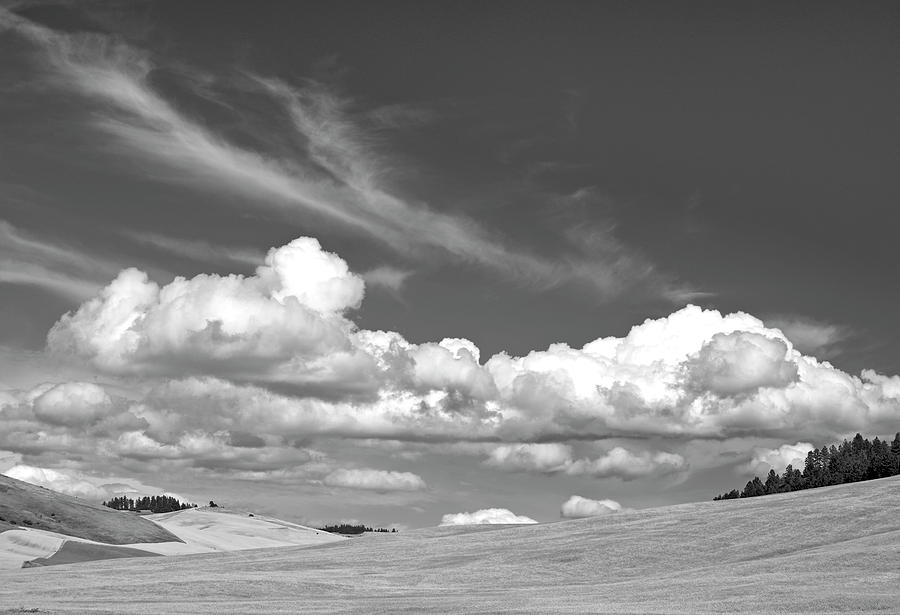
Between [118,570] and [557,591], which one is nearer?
[557,591]

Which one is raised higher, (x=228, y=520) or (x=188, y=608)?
(x=228, y=520)

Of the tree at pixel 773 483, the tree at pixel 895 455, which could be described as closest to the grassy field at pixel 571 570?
the tree at pixel 895 455

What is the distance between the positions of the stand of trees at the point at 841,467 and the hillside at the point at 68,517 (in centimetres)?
10217

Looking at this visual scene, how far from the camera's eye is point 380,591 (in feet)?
196

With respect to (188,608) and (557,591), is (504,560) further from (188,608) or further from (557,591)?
(188,608)

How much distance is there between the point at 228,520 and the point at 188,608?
6019 inches

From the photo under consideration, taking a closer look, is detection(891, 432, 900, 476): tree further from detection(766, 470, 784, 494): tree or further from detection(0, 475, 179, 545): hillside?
detection(0, 475, 179, 545): hillside

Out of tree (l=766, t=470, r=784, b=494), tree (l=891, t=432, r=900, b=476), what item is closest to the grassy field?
tree (l=891, t=432, r=900, b=476)

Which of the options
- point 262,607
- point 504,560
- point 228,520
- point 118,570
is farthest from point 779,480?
point 262,607

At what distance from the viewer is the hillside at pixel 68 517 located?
140m

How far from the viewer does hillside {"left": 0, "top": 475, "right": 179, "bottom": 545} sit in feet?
460

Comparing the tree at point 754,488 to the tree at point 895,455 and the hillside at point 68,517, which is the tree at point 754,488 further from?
the hillside at point 68,517

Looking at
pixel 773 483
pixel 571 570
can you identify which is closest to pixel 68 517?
pixel 571 570

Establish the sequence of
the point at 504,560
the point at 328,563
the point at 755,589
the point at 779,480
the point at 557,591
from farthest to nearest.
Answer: the point at 779,480, the point at 328,563, the point at 504,560, the point at 557,591, the point at 755,589
